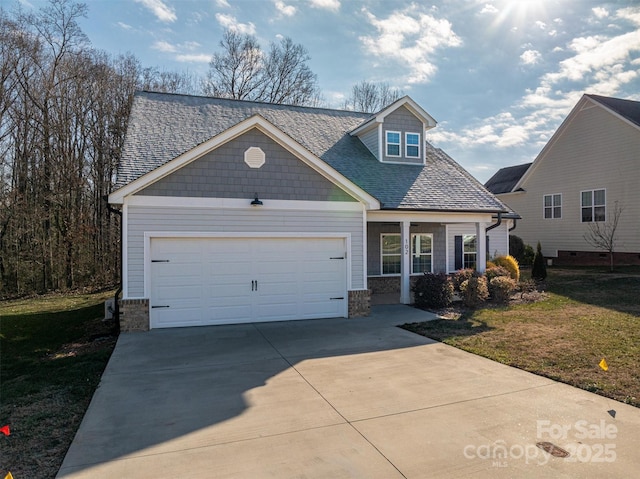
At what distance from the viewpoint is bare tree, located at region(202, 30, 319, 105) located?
27.2 meters

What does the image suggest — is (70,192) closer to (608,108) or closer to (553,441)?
(553,441)

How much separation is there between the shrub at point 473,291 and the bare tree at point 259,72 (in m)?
19.5

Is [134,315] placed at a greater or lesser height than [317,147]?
lesser

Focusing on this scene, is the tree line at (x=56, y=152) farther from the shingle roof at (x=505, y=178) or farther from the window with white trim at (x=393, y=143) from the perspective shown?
the shingle roof at (x=505, y=178)

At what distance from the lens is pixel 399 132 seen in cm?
1509

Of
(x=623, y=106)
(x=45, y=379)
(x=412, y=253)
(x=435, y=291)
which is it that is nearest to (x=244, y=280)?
(x=45, y=379)

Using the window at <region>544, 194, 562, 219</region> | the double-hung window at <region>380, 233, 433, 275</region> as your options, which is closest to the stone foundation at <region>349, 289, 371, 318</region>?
the double-hung window at <region>380, 233, 433, 275</region>

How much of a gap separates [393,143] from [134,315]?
33.5ft

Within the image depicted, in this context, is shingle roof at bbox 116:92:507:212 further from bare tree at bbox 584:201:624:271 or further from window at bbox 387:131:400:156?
bare tree at bbox 584:201:624:271

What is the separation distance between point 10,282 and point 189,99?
34.1ft

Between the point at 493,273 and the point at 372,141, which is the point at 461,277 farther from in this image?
the point at 372,141

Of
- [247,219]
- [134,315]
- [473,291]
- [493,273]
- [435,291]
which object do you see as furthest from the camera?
[493,273]

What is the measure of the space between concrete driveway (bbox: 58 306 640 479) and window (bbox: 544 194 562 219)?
19.0 meters

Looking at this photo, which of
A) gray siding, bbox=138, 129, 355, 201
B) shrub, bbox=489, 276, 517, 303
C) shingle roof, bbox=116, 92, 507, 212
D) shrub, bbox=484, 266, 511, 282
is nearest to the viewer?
gray siding, bbox=138, 129, 355, 201
